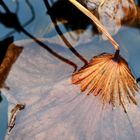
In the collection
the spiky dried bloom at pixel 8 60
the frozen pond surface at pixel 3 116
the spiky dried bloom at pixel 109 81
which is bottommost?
the spiky dried bloom at pixel 109 81

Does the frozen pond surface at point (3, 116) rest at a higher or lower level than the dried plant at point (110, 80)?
higher

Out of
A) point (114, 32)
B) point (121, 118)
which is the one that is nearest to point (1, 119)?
point (121, 118)

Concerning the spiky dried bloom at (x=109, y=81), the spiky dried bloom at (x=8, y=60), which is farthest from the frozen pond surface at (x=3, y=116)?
the spiky dried bloom at (x=109, y=81)

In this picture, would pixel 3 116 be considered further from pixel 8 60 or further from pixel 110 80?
pixel 110 80

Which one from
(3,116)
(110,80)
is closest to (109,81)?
(110,80)

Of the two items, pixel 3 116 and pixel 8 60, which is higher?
pixel 8 60

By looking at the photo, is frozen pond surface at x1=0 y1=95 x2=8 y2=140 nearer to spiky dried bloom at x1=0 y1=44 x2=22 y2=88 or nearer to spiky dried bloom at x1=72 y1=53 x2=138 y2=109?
spiky dried bloom at x1=0 y1=44 x2=22 y2=88

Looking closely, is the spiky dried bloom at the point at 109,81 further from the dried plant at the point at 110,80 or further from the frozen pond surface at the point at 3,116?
the frozen pond surface at the point at 3,116

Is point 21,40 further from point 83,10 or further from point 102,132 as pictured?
point 102,132
